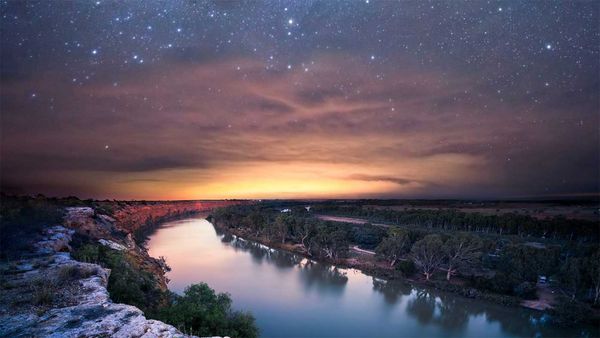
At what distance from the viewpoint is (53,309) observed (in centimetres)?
1029

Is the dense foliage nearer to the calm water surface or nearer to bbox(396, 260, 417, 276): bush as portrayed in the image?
bbox(396, 260, 417, 276): bush

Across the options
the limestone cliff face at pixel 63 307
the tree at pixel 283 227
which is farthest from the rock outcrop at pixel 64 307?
the tree at pixel 283 227

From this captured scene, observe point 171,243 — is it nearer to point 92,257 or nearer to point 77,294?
point 92,257

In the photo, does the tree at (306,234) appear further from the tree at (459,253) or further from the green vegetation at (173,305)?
the green vegetation at (173,305)

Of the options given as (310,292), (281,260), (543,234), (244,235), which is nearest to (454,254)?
(310,292)

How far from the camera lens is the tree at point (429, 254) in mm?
46438

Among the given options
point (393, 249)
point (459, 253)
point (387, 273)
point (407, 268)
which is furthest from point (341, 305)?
point (459, 253)

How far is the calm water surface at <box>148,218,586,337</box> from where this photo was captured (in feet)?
106

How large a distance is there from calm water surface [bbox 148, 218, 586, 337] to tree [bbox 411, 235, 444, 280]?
189 inches

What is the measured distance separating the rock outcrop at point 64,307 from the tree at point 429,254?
42.6 m

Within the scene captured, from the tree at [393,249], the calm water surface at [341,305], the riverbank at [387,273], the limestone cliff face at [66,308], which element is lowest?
the calm water surface at [341,305]

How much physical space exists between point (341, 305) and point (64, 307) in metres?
32.4

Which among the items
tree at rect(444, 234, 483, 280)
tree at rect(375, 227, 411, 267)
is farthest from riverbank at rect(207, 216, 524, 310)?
tree at rect(444, 234, 483, 280)

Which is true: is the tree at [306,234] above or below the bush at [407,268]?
above
